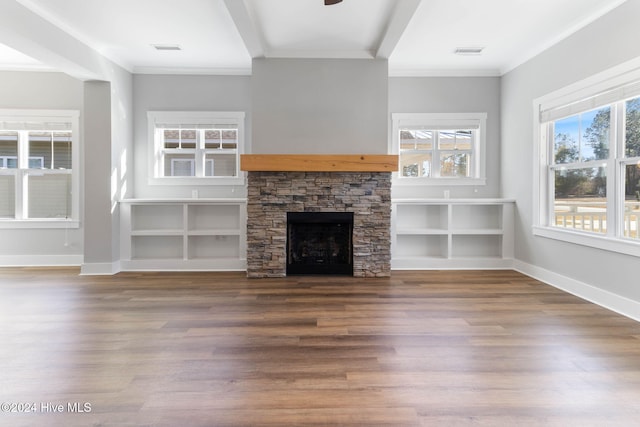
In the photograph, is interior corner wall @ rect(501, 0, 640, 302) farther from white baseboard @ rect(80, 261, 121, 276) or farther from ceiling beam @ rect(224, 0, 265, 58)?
white baseboard @ rect(80, 261, 121, 276)

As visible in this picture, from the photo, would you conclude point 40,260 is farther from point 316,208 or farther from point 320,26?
point 320,26

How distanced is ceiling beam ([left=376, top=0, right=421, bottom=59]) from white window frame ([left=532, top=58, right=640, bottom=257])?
192 centimetres

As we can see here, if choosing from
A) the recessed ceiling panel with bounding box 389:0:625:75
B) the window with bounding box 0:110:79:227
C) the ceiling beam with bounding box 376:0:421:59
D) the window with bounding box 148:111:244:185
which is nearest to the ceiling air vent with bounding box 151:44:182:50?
the window with bounding box 148:111:244:185

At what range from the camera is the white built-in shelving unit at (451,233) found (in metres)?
5.16

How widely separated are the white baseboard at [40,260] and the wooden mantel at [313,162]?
3.13 m

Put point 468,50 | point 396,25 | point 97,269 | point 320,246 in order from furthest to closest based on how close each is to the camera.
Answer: point 320,246, point 97,269, point 468,50, point 396,25

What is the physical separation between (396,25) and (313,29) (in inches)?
36.5

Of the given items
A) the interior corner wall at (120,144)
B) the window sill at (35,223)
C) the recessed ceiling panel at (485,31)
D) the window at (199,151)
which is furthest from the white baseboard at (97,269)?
the recessed ceiling panel at (485,31)

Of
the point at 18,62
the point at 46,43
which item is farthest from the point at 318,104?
the point at 18,62

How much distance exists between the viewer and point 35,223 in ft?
17.6

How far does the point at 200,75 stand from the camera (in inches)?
210

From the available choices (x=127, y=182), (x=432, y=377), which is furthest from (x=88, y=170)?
(x=432, y=377)

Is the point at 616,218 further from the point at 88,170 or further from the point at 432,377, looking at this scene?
the point at 88,170

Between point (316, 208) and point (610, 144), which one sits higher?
point (610, 144)
